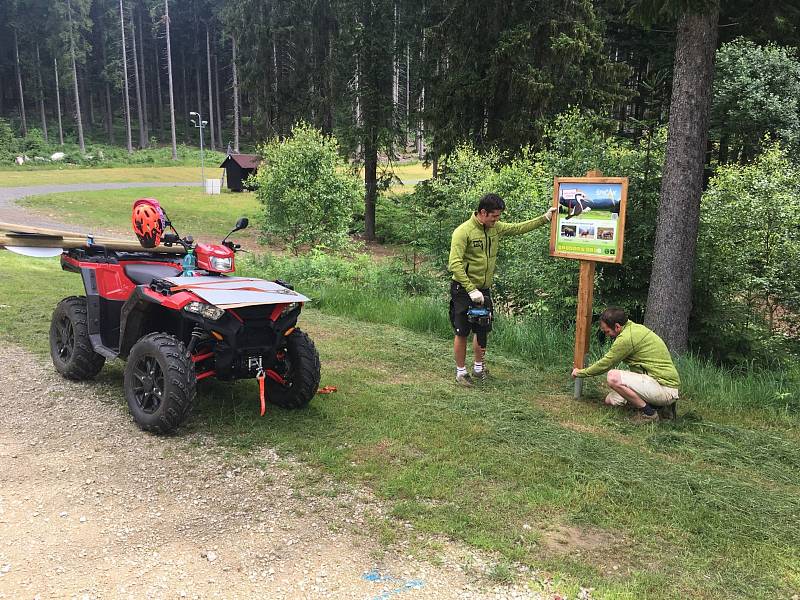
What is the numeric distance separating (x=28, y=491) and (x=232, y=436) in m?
1.40

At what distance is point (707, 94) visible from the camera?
22.2ft

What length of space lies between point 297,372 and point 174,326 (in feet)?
3.86

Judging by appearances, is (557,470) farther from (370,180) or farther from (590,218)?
(370,180)

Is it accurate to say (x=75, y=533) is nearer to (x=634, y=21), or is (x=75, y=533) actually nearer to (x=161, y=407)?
(x=161, y=407)

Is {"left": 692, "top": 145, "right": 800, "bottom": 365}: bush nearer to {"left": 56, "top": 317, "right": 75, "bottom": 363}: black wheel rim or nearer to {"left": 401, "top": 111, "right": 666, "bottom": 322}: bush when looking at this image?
{"left": 401, "top": 111, "right": 666, "bottom": 322}: bush

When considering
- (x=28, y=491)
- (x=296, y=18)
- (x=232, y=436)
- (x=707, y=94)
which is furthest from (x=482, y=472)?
(x=296, y=18)

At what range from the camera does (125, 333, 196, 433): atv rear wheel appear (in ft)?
14.9

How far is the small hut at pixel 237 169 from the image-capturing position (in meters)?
40.3

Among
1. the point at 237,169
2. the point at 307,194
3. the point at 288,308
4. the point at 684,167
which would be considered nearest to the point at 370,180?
the point at 307,194

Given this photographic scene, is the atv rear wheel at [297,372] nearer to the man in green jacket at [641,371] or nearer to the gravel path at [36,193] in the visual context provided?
the man in green jacket at [641,371]

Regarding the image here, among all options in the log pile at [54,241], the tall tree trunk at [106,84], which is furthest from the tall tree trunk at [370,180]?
the tall tree trunk at [106,84]

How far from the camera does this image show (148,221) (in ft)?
18.0

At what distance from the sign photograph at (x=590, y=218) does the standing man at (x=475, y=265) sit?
19cm

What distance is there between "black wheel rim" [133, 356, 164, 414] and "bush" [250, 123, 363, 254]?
14.6 meters
